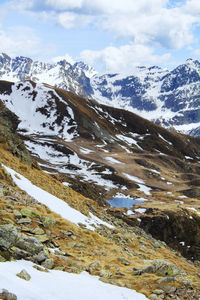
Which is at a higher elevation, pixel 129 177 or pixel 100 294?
pixel 100 294

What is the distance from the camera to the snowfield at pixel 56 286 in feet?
31.3

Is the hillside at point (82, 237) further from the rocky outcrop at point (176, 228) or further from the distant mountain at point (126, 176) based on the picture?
the distant mountain at point (126, 176)

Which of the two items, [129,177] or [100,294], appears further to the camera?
[129,177]

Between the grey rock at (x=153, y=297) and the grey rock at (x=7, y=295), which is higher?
the grey rock at (x=7, y=295)

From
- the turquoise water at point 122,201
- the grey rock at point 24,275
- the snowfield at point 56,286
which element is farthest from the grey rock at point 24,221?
the turquoise water at point 122,201

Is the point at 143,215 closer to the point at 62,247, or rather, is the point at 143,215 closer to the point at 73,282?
the point at 62,247

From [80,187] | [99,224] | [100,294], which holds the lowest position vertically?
[80,187]

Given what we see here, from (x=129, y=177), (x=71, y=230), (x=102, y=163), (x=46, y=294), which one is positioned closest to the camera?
(x=46, y=294)

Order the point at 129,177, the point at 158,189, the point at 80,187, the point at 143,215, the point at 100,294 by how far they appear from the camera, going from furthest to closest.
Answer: the point at 129,177 < the point at 158,189 < the point at 80,187 < the point at 143,215 < the point at 100,294

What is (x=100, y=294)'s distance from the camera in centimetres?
1158

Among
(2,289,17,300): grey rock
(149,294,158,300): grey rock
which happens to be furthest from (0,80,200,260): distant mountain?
(2,289,17,300): grey rock

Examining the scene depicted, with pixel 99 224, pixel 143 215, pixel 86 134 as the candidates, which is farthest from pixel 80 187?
pixel 86 134

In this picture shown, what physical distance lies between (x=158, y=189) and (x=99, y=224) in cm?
10868

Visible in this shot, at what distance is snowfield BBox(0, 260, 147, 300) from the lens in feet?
31.3
